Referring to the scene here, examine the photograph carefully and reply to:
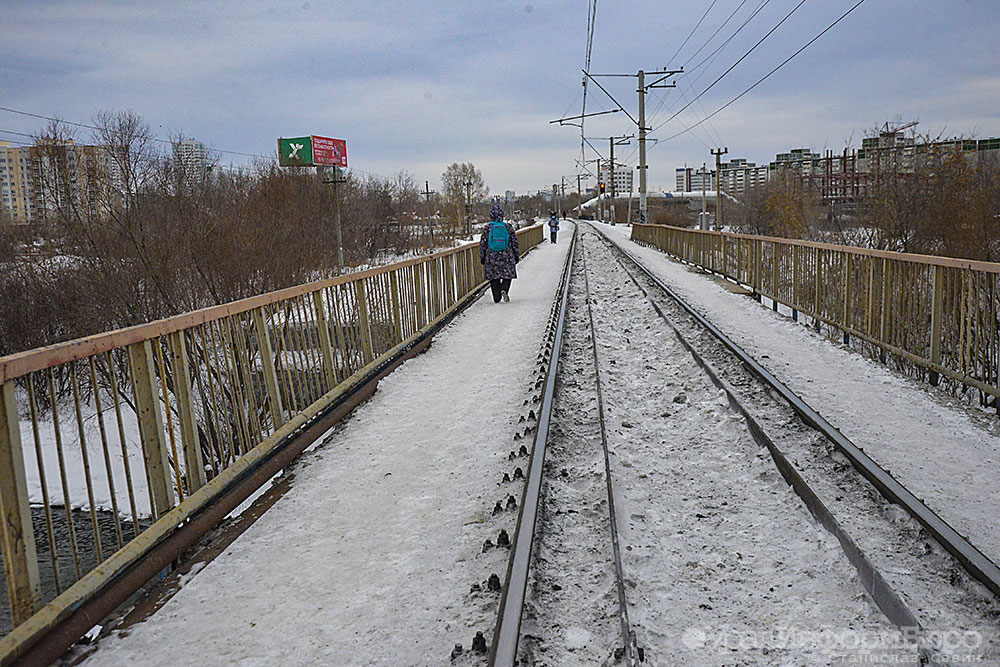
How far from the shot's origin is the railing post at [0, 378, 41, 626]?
312 cm

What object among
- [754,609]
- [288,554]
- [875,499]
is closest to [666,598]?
[754,609]

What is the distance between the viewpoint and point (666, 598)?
352 centimetres

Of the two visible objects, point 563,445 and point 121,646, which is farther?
point 563,445

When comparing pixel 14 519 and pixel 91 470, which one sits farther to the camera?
pixel 91 470

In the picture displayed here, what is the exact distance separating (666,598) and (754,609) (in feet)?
1.30

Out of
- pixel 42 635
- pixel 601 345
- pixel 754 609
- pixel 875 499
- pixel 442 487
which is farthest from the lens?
pixel 601 345

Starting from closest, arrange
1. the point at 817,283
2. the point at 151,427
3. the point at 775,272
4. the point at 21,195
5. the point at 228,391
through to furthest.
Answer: the point at 151,427 < the point at 228,391 < the point at 817,283 < the point at 775,272 < the point at 21,195

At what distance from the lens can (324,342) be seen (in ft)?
24.3

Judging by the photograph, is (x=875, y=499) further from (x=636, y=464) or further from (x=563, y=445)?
(x=563, y=445)

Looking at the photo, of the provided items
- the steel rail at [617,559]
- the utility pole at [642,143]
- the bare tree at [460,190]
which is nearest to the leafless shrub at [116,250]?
the steel rail at [617,559]

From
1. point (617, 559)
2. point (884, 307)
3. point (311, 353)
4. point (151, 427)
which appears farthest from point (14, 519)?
point (884, 307)

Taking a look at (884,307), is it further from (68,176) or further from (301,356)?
(68,176)

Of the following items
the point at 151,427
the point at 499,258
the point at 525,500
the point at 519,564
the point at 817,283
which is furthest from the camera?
the point at 499,258

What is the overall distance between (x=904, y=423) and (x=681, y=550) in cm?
328
